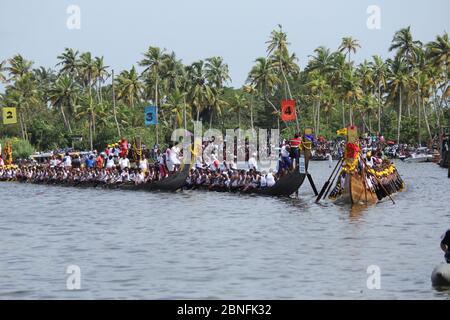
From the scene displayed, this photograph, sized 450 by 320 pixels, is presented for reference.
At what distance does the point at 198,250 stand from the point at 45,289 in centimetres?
704

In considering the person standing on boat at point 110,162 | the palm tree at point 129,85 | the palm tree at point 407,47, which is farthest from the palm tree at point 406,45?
the person standing on boat at point 110,162

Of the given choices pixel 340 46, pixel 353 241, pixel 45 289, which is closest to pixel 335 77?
pixel 340 46

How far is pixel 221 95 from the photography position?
444 feet

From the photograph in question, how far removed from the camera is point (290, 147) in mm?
42719

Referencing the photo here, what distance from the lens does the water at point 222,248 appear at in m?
21.9

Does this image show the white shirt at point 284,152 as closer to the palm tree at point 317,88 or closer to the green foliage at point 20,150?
the green foliage at point 20,150

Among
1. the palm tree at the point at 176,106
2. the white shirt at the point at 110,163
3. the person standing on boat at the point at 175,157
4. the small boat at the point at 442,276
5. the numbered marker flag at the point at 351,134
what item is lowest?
the small boat at the point at 442,276

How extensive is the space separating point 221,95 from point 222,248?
4224 inches

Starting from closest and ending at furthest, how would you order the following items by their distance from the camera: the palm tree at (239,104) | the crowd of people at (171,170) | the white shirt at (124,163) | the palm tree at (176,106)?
1. the crowd of people at (171,170)
2. the white shirt at (124,163)
3. the palm tree at (176,106)
4. the palm tree at (239,104)

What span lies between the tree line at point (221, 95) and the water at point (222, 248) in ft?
209

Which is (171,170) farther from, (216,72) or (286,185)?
(216,72)

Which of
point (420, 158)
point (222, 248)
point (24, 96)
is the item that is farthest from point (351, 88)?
point (222, 248)

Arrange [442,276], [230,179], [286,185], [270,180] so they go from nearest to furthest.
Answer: [442,276] → [286,185] → [270,180] → [230,179]

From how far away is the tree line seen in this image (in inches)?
4402
